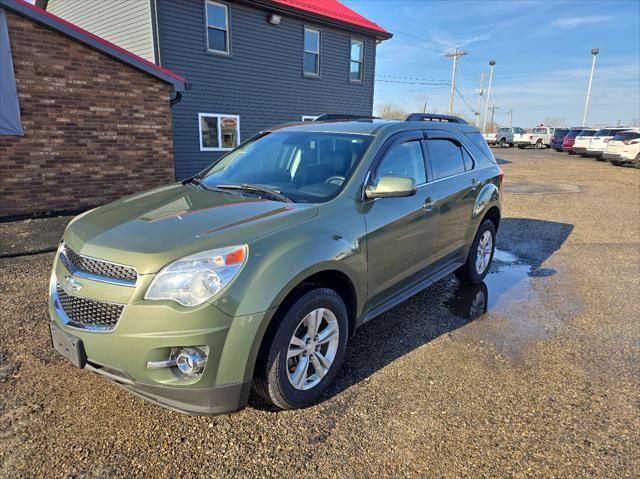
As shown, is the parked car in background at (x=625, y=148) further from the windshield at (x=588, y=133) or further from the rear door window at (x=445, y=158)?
the rear door window at (x=445, y=158)

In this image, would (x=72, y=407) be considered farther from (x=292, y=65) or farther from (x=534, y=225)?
(x=292, y=65)

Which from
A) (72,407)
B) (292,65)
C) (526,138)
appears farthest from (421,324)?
(526,138)

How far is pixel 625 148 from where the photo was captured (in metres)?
20.4

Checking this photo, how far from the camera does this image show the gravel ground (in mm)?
2299

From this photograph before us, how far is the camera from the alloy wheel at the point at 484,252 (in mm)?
5008

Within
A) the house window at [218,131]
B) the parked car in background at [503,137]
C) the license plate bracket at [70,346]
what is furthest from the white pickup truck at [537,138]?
the license plate bracket at [70,346]

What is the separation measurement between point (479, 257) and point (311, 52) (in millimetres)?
12500

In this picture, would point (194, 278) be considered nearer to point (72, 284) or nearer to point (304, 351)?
point (72, 284)

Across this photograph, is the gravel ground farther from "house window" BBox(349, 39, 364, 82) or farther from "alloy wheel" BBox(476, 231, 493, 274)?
"house window" BBox(349, 39, 364, 82)

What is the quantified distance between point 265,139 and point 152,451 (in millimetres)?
2719

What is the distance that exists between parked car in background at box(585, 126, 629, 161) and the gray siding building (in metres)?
15.2

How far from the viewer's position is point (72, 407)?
2.65 metres

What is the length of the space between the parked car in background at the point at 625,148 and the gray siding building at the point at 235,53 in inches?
517

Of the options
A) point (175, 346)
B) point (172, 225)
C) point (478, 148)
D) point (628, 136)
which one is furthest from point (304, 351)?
point (628, 136)
